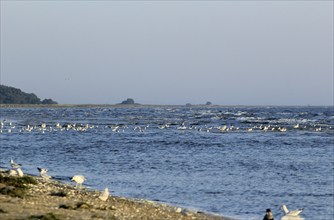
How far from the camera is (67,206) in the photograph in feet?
50.1

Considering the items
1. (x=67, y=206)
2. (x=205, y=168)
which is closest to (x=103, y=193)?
(x=67, y=206)

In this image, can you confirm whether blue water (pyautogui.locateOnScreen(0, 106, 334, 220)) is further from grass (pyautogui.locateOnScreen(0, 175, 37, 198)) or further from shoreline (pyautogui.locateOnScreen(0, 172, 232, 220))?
grass (pyautogui.locateOnScreen(0, 175, 37, 198))

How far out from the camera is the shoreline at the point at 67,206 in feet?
46.6

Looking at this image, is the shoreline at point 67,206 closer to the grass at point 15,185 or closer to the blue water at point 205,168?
the grass at point 15,185

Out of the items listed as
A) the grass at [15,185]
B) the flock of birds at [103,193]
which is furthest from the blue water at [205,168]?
the grass at [15,185]

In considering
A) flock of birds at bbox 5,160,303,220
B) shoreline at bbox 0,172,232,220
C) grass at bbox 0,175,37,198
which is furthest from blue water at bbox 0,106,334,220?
grass at bbox 0,175,37,198

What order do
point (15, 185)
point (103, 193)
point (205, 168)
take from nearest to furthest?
point (103, 193) < point (15, 185) < point (205, 168)

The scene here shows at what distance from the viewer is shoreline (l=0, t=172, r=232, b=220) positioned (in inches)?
559

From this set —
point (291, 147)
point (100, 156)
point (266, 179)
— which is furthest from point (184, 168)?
point (291, 147)

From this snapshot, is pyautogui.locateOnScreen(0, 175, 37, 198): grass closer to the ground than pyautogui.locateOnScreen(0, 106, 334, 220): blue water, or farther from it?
farther from it

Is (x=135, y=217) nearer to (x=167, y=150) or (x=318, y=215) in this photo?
(x=318, y=215)

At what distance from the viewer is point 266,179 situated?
24.2 meters

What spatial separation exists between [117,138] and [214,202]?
29887mm

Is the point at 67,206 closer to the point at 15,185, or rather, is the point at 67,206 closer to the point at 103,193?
the point at 103,193
